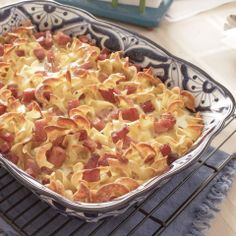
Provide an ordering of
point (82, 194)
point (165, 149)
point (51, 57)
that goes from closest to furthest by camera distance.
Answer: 1. point (82, 194)
2. point (165, 149)
3. point (51, 57)

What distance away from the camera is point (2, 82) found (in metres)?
0.86

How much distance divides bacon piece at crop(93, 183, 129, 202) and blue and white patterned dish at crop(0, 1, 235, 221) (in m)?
0.03

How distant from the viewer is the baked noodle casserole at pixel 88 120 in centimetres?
68

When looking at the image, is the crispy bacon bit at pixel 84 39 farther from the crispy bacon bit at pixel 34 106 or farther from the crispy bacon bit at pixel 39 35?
the crispy bacon bit at pixel 34 106

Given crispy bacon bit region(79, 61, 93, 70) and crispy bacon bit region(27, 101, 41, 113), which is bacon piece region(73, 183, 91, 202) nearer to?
crispy bacon bit region(27, 101, 41, 113)

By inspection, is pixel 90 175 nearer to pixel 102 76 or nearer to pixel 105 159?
pixel 105 159

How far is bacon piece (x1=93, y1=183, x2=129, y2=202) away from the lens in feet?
2.04

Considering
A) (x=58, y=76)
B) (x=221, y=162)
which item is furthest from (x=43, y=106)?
(x=221, y=162)

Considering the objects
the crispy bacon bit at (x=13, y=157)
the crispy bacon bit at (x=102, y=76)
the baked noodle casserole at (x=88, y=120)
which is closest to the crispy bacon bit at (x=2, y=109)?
the baked noodle casserole at (x=88, y=120)

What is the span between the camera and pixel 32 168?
0.68 m

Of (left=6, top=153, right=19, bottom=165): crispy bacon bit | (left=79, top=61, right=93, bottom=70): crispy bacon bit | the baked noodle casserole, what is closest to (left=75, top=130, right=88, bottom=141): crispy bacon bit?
the baked noodle casserole

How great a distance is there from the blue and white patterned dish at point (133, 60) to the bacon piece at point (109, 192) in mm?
29

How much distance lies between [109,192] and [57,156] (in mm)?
119

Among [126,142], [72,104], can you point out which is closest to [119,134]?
[126,142]
